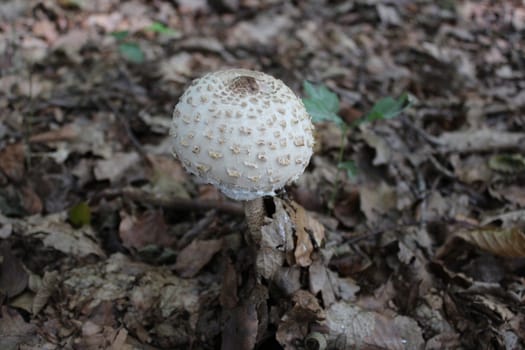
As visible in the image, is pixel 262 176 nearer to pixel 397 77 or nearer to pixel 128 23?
pixel 397 77

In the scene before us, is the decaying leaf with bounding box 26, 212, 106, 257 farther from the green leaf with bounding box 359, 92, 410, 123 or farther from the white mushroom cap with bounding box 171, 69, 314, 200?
the green leaf with bounding box 359, 92, 410, 123

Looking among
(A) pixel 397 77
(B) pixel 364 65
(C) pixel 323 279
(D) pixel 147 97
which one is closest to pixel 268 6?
(B) pixel 364 65

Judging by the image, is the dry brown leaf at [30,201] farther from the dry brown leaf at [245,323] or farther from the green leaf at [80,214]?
the dry brown leaf at [245,323]

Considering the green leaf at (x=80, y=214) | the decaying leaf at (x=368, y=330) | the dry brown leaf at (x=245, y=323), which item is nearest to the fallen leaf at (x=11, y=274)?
the green leaf at (x=80, y=214)

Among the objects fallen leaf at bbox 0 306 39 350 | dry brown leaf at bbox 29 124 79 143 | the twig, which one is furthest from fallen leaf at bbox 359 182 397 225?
dry brown leaf at bbox 29 124 79 143

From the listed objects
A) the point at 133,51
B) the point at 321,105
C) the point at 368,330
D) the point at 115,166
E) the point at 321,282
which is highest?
the point at 321,105

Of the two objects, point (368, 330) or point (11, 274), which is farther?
point (11, 274)

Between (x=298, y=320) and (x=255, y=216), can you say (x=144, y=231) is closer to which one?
(x=255, y=216)

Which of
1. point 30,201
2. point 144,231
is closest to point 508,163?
point 144,231
